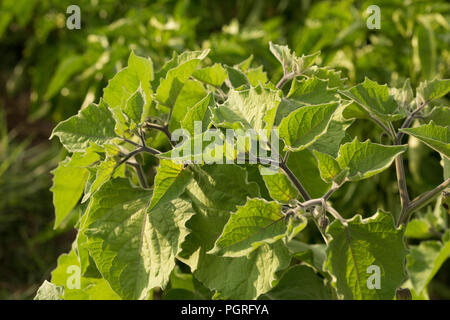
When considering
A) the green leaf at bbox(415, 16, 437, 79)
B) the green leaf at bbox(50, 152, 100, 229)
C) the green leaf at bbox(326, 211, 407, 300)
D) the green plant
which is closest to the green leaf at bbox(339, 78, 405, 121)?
the green plant

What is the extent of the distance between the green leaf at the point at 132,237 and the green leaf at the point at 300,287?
4.6 inches

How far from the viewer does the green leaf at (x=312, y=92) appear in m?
0.44

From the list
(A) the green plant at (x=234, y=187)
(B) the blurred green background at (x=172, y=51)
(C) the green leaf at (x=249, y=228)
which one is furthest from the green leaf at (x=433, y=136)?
(B) the blurred green background at (x=172, y=51)

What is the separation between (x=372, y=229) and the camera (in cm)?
38

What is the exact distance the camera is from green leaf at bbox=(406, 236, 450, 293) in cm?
57

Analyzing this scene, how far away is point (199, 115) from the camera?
1.41 ft

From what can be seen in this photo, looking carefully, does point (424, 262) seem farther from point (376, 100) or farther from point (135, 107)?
point (135, 107)

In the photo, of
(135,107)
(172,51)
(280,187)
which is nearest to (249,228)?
(280,187)

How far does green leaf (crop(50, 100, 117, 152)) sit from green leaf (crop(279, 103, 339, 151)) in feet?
0.50

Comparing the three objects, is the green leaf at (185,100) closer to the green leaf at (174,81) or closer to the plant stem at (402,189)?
the green leaf at (174,81)

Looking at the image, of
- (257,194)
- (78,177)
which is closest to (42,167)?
(78,177)

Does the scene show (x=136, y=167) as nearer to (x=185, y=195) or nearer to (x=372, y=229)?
(x=185, y=195)

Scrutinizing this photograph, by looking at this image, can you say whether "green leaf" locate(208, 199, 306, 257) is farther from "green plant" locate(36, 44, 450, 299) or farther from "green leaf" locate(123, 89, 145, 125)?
"green leaf" locate(123, 89, 145, 125)
